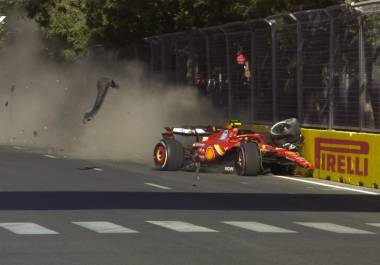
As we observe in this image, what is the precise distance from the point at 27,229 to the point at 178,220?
79.7 inches

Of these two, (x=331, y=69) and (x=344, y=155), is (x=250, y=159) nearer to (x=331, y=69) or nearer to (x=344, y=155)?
(x=344, y=155)

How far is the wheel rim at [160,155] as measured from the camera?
2223 cm

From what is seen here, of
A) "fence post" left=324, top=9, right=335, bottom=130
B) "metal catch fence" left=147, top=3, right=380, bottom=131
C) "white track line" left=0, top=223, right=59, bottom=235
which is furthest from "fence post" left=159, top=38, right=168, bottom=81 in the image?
"white track line" left=0, top=223, right=59, bottom=235

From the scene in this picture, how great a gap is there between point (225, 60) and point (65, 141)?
372 inches

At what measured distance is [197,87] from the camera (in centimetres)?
3078

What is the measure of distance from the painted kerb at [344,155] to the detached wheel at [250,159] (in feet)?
4.55

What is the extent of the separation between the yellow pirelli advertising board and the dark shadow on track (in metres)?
2.06

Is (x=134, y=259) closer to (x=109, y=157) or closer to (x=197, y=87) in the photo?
(x=109, y=157)

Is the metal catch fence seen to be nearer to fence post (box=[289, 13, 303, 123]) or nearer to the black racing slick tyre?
fence post (box=[289, 13, 303, 123])

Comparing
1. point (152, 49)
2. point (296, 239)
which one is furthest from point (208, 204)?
point (152, 49)

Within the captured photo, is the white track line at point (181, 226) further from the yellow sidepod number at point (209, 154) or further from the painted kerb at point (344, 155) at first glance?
the yellow sidepod number at point (209, 154)

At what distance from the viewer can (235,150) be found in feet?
71.5

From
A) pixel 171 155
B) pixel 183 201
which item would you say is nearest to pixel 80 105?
pixel 171 155

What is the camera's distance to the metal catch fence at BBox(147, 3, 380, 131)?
68.9 ft
